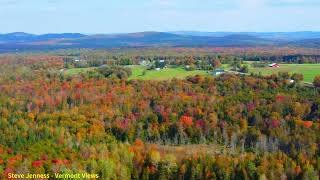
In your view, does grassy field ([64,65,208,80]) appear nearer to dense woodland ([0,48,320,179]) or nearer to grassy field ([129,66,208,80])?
grassy field ([129,66,208,80])

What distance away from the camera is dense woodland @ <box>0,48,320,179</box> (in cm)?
6166

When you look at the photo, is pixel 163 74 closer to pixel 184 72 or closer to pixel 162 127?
pixel 184 72

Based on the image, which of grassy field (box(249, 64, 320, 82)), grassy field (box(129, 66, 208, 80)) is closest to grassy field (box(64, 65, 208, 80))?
grassy field (box(129, 66, 208, 80))

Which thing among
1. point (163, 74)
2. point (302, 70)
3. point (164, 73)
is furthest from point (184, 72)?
point (302, 70)

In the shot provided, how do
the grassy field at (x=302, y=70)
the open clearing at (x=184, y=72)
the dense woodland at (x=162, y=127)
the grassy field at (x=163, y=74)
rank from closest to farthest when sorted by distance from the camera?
the dense woodland at (x=162, y=127) → the grassy field at (x=302, y=70) → the open clearing at (x=184, y=72) → the grassy field at (x=163, y=74)

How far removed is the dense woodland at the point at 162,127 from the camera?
202 feet

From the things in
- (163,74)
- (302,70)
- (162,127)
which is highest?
(302,70)

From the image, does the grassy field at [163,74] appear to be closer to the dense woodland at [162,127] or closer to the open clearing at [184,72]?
the open clearing at [184,72]

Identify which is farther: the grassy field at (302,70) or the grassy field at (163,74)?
the grassy field at (163,74)

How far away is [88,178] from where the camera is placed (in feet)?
185

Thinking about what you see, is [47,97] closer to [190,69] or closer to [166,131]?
[166,131]

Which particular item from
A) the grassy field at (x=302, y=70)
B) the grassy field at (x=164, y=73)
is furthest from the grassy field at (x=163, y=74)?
the grassy field at (x=302, y=70)

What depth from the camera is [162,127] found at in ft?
287

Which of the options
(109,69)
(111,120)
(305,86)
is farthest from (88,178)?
(109,69)
